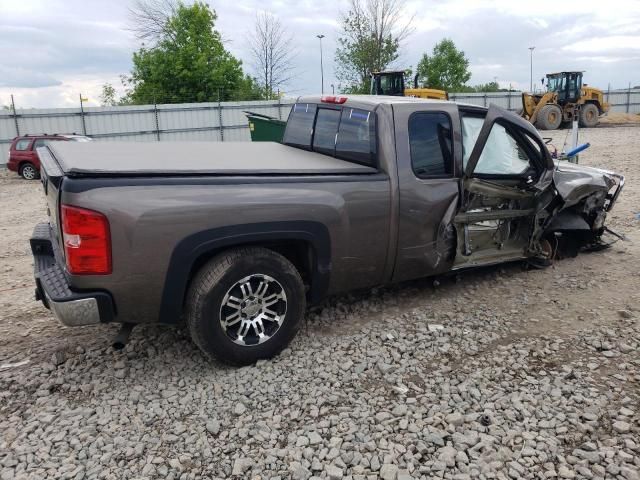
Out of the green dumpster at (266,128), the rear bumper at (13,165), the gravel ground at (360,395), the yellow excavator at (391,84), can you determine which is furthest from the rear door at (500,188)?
the yellow excavator at (391,84)

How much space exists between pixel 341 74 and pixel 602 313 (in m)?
35.1

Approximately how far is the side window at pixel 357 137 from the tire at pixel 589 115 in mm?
28075

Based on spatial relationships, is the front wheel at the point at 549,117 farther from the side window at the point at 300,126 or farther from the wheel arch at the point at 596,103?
the side window at the point at 300,126

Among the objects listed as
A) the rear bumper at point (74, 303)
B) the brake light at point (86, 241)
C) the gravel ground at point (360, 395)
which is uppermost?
the brake light at point (86, 241)

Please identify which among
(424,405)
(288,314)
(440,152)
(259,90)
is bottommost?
(424,405)

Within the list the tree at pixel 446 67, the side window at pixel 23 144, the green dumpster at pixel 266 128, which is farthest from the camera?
the tree at pixel 446 67

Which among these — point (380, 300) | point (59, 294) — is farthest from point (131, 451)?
point (380, 300)

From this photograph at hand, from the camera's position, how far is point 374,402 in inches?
126

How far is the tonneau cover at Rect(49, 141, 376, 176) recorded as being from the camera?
3.20 m

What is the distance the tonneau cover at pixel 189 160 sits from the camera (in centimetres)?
320

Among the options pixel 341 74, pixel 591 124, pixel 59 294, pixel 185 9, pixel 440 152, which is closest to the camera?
pixel 59 294

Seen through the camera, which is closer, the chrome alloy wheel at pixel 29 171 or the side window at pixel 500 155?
the side window at pixel 500 155

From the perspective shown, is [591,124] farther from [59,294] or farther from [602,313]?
[59,294]

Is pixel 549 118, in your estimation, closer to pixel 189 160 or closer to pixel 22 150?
pixel 22 150
